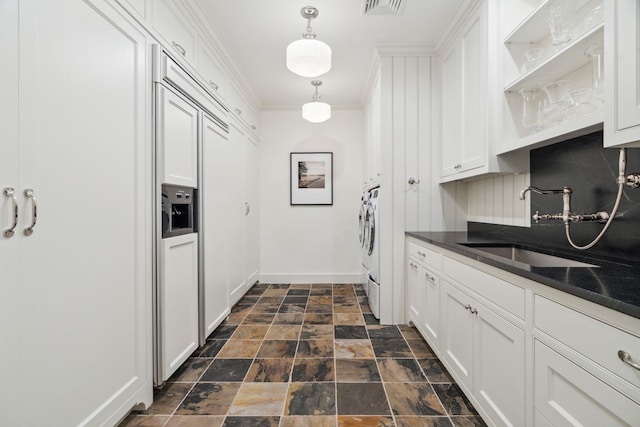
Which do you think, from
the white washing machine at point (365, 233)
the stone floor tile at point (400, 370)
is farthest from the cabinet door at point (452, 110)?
the stone floor tile at point (400, 370)

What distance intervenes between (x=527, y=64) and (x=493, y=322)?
1.46 metres

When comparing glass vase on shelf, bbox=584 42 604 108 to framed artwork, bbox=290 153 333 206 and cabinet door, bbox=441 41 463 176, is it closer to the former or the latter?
cabinet door, bbox=441 41 463 176

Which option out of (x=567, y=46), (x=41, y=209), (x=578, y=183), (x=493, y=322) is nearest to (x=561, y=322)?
(x=493, y=322)

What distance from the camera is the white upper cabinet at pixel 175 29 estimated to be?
1.65 meters

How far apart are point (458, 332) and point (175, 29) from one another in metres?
2.46

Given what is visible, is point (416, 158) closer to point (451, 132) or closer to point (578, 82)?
point (451, 132)

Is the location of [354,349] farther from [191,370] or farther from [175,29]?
[175,29]

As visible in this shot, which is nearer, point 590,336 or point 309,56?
Result: point 590,336

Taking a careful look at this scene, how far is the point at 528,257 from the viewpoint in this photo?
69.5 inches

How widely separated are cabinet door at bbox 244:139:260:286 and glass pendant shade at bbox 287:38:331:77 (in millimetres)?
1789

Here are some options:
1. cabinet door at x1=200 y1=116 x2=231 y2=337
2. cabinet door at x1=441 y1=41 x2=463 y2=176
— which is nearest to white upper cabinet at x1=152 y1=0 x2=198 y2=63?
cabinet door at x1=200 y1=116 x2=231 y2=337

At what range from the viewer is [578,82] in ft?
5.04

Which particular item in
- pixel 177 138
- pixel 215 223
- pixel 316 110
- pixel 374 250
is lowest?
pixel 374 250

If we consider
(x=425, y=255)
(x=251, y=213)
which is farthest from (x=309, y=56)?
(x=251, y=213)
